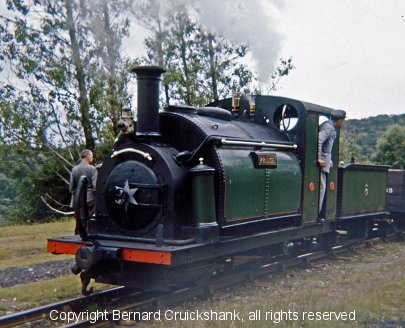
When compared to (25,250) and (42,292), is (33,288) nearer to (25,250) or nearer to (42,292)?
(42,292)

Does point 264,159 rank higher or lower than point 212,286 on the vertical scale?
higher

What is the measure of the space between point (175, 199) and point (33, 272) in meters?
3.79

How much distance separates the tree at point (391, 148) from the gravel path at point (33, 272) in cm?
3881

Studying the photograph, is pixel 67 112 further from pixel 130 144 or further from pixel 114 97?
pixel 130 144

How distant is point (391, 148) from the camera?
146 feet

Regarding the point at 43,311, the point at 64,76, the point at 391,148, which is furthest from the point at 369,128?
the point at 43,311

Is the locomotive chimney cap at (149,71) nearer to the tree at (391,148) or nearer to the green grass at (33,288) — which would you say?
the green grass at (33,288)

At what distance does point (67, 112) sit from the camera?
1477 cm

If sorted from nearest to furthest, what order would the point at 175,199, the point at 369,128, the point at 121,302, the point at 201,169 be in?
1. the point at 201,169
2. the point at 175,199
3. the point at 121,302
4. the point at 369,128

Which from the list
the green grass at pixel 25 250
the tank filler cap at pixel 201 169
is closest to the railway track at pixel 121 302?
the tank filler cap at pixel 201 169

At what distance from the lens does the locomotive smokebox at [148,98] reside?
6512 millimetres

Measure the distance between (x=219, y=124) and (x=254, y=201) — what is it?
120 centimetres

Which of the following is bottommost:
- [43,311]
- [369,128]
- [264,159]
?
[43,311]

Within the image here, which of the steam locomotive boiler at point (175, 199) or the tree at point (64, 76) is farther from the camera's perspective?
the tree at point (64, 76)
